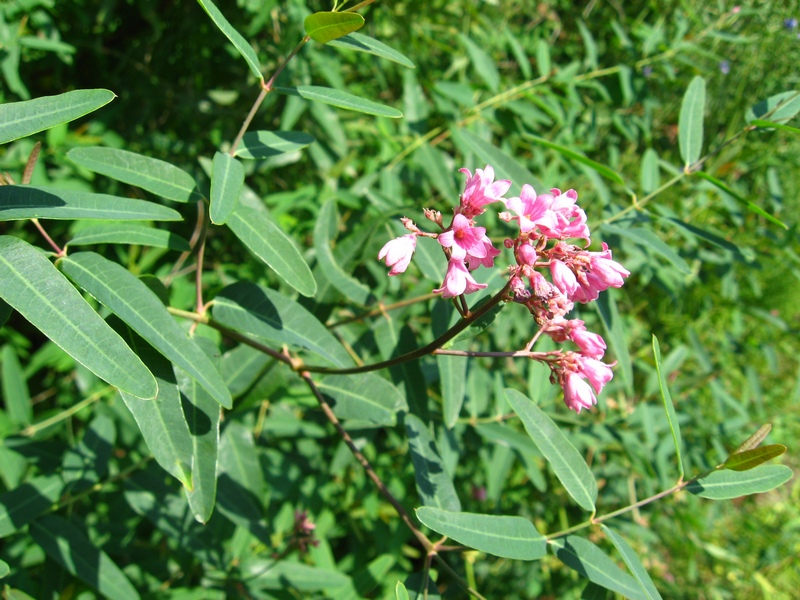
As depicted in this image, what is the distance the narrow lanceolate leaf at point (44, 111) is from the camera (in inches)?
43.6

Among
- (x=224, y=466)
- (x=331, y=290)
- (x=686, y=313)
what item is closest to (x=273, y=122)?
(x=331, y=290)

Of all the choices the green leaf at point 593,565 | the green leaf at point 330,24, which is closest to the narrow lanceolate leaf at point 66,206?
the green leaf at point 330,24

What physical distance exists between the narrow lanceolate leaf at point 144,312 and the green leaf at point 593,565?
85 centimetres

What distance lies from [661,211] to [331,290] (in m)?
1.21

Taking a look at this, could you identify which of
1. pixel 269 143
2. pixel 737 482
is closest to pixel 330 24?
pixel 269 143

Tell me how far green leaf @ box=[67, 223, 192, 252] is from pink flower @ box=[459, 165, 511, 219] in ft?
2.34

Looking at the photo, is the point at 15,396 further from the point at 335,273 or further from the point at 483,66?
the point at 483,66

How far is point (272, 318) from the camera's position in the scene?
1.53 m

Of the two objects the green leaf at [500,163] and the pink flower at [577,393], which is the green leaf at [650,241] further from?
the pink flower at [577,393]

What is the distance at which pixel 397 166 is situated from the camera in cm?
280

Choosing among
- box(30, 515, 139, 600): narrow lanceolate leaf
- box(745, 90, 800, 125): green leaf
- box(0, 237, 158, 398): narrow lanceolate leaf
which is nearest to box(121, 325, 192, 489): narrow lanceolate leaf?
box(0, 237, 158, 398): narrow lanceolate leaf

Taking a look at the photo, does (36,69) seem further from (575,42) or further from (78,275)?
(575,42)

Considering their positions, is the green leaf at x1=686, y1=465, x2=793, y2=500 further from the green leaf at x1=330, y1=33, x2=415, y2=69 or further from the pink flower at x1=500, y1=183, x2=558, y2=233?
the green leaf at x1=330, y1=33, x2=415, y2=69

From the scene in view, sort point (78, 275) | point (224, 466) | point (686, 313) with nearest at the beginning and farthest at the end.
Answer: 1. point (78, 275)
2. point (224, 466)
3. point (686, 313)
